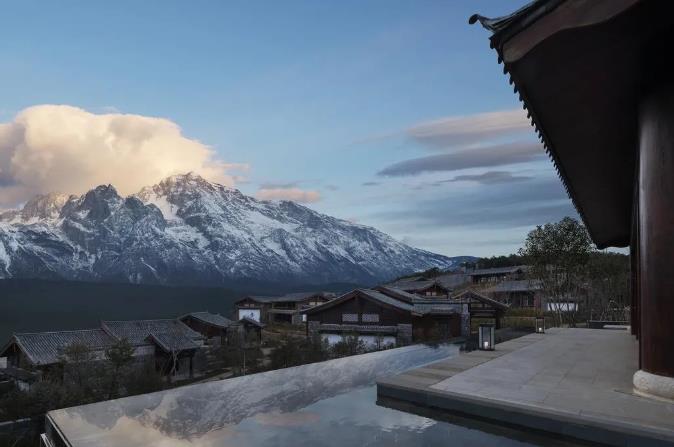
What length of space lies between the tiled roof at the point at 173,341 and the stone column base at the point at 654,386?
35.8 m

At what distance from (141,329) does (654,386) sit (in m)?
41.5

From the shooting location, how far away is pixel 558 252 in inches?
1013

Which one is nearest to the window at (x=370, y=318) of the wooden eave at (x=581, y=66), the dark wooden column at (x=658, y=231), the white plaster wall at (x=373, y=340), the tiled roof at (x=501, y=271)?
the white plaster wall at (x=373, y=340)

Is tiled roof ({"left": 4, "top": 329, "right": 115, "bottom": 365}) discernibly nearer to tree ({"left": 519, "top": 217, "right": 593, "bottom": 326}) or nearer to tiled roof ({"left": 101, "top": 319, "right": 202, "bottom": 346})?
tiled roof ({"left": 101, "top": 319, "right": 202, "bottom": 346})

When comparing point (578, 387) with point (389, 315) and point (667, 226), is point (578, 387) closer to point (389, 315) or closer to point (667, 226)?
point (667, 226)

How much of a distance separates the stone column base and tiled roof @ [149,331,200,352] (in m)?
35.8

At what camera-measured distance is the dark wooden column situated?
4922 millimetres

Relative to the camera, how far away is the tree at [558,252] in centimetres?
2534

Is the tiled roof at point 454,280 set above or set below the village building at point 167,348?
above

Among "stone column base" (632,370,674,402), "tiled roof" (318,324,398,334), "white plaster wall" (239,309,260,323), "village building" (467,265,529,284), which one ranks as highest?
"village building" (467,265,529,284)

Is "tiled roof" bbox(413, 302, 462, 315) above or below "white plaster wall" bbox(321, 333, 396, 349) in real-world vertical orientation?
above

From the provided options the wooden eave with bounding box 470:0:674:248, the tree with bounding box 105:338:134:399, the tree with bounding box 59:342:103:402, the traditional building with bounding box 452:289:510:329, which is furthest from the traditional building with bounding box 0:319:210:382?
the wooden eave with bounding box 470:0:674:248

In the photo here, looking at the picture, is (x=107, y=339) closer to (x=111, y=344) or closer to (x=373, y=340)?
(x=111, y=344)

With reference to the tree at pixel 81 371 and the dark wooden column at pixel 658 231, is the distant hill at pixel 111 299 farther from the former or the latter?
the dark wooden column at pixel 658 231
